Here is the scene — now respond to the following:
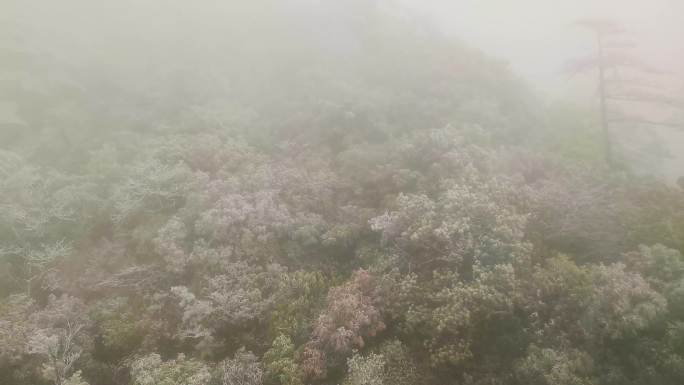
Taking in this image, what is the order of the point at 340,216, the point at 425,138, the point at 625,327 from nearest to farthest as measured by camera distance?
the point at 625,327
the point at 340,216
the point at 425,138

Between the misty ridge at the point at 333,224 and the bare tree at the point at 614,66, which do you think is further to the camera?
the bare tree at the point at 614,66

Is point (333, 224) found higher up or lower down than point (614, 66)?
lower down

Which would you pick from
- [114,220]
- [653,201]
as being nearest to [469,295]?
[653,201]

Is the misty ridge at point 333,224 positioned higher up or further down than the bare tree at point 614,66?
further down

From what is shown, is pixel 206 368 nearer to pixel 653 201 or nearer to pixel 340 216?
pixel 340 216

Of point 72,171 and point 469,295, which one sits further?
point 72,171

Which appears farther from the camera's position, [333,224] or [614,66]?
[614,66]

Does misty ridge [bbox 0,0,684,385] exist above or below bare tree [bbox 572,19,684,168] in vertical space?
below

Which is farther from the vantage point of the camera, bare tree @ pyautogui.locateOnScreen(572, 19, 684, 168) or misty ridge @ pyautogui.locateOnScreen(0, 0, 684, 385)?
bare tree @ pyautogui.locateOnScreen(572, 19, 684, 168)
